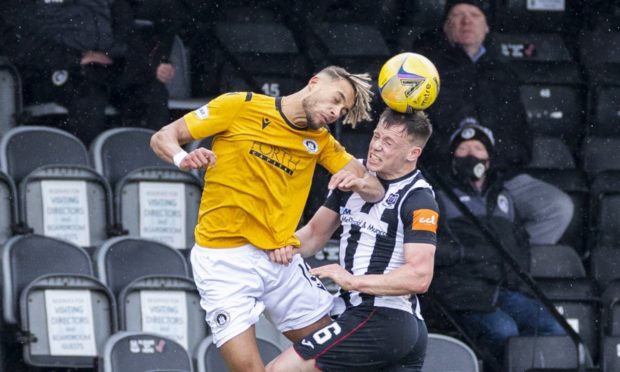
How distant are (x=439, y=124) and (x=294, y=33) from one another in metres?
1.27

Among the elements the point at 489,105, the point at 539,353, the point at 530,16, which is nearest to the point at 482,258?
the point at 539,353

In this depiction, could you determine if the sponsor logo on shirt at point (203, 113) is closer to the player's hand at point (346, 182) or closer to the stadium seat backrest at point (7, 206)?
the player's hand at point (346, 182)

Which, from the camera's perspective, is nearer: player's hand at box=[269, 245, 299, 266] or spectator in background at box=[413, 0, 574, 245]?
player's hand at box=[269, 245, 299, 266]

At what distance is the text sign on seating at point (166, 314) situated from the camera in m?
9.80

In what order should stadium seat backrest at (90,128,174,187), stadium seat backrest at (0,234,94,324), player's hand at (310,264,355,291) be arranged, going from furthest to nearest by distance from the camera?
stadium seat backrest at (90,128,174,187), stadium seat backrest at (0,234,94,324), player's hand at (310,264,355,291)

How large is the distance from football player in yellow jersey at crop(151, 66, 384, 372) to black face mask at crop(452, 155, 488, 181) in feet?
9.58

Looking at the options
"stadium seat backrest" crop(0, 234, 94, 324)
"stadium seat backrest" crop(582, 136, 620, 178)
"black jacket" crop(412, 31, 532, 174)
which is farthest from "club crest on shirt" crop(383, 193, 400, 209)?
"stadium seat backrest" crop(582, 136, 620, 178)

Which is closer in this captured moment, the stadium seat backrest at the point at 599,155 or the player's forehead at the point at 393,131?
the player's forehead at the point at 393,131

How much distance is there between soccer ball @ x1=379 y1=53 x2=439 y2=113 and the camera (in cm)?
773

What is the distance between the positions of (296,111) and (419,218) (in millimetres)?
775

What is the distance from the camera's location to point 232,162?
25.5 ft

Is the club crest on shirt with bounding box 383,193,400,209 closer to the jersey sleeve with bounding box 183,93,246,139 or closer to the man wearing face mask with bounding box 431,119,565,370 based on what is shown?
the jersey sleeve with bounding box 183,93,246,139

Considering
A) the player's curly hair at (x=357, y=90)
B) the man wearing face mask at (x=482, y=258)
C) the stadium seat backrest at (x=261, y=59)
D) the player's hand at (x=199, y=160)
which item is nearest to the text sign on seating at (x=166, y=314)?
the man wearing face mask at (x=482, y=258)

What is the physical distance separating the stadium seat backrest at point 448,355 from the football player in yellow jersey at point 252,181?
213 centimetres
